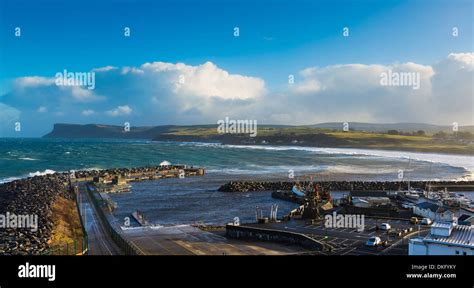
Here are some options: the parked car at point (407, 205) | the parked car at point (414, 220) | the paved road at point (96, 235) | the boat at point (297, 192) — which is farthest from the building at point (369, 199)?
the paved road at point (96, 235)

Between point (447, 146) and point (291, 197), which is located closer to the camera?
point (291, 197)

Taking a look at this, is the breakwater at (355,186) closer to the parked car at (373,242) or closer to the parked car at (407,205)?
the parked car at (407,205)

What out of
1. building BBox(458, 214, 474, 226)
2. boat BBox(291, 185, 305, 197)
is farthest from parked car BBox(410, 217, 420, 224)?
boat BBox(291, 185, 305, 197)

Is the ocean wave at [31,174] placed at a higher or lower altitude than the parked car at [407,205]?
lower

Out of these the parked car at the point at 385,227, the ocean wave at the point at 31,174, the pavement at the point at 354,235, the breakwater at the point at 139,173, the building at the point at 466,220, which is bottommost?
the ocean wave at the point at 31,174
